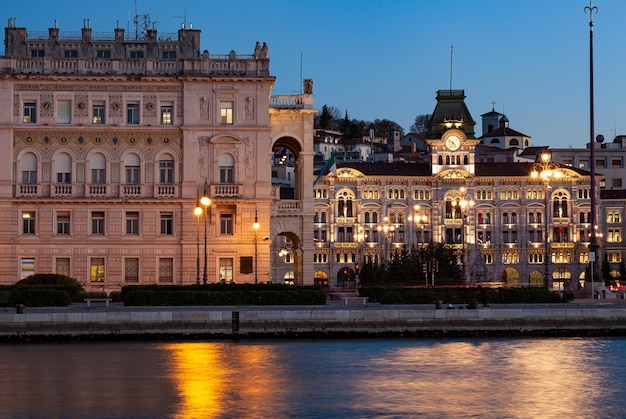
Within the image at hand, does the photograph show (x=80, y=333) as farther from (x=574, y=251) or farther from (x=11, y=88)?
(x=574, y=251)

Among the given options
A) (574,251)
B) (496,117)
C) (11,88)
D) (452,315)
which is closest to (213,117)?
(11,88)

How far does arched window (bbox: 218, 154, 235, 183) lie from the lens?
7606 centimetres

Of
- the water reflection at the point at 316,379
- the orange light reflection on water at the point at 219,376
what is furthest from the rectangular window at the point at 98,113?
the orange light reflection on water at the point at 219,376

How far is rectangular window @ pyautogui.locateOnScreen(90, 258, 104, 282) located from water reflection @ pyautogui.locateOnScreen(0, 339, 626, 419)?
22.3 metres

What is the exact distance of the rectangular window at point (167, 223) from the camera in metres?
75.4

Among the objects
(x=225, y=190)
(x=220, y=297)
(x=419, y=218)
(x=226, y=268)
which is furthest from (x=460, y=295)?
(x=419, y=218)

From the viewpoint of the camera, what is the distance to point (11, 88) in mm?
74500

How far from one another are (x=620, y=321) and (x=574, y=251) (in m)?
85.3

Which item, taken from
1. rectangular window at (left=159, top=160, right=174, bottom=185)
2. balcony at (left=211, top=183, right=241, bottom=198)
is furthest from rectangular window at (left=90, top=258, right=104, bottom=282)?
balcony at (left=211, top=183, right=241, bottom=198)

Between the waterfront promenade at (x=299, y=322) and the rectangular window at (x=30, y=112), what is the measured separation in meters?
18.9

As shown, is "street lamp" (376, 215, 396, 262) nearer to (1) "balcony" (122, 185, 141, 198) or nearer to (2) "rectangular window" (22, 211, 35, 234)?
(1) "balcony" (122, 185, 141, 198)

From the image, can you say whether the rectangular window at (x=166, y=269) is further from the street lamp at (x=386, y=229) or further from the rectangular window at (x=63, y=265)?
the street lamp at (x=386, y=229)

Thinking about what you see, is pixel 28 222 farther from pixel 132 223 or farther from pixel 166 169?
pixel 166 169

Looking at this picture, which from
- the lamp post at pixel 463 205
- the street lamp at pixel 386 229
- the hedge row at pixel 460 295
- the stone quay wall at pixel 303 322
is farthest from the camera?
the lamp post at pixel 463 205
